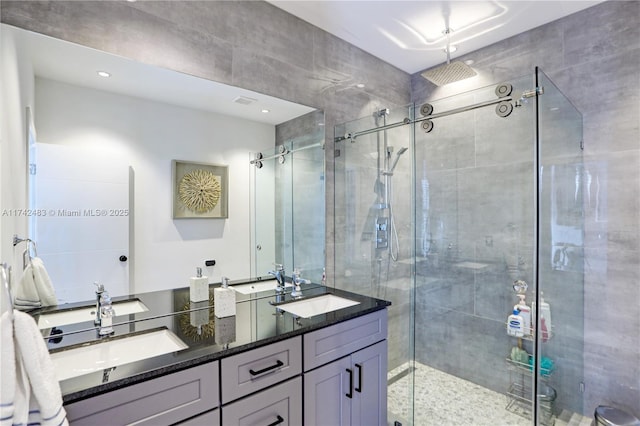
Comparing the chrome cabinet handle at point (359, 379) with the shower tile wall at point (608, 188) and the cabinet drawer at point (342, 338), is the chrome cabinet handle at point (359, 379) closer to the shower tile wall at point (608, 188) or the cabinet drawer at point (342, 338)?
the cabinet drawer at point (342, 338)

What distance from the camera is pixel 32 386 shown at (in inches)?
31.4

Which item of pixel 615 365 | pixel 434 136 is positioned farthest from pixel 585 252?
pixel 434 136

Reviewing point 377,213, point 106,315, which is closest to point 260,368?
point 106,315

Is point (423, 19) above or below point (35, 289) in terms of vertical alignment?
above

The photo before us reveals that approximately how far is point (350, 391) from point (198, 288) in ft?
3.03

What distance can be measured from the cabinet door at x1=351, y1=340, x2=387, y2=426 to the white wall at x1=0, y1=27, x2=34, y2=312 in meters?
1.51

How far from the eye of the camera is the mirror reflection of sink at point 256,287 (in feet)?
6.26

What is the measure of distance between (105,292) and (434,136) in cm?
231

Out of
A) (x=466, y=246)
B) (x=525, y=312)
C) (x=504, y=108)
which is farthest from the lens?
(x=466, y=246)

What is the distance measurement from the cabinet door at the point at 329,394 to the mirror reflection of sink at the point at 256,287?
66 centimetres

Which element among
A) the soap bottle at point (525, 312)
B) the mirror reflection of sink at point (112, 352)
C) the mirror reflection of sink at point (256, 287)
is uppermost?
the mirror reflection of sink at point (256, 287)

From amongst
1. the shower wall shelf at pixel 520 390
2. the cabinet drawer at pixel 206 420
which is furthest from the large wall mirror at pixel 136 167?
the shower wall shelf at pixel 520 390

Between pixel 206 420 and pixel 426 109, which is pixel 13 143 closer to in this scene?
pixel 206 420

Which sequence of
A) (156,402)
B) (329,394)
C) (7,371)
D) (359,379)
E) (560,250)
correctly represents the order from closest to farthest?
(7,371)
(156,402)
(329,394)
(359,379)
(560,250)
